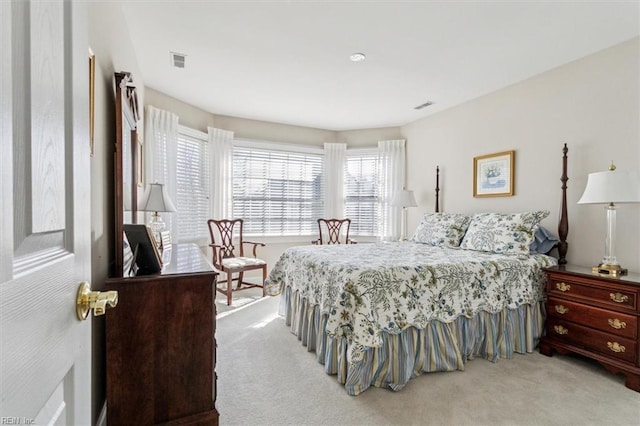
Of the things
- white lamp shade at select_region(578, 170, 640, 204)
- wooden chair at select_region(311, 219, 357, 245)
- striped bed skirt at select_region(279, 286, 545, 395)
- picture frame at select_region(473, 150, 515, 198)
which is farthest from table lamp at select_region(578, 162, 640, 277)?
wooden chair at select_region(311, 219, 357, 245)

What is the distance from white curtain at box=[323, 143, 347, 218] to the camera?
554 cm

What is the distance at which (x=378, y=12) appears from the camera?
89.4 inches

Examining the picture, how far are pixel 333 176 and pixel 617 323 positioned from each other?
4070mm

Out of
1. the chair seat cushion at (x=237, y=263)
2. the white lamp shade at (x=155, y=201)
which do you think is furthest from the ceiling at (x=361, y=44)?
the chair seat cushion at (x=237, y=263)

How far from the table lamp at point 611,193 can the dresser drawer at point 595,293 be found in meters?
0.16

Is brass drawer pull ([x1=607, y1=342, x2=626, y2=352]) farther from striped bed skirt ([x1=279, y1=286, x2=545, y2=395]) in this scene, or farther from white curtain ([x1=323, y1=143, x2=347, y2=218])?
white curtain ([x1=323, y1=143, x2=347, y2=218])

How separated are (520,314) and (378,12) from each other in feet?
8.88

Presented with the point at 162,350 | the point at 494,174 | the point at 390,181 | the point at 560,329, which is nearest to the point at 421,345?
the point at 560,329

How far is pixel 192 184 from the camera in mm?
4457

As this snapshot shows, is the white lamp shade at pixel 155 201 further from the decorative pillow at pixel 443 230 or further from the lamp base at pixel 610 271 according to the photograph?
the lamp base at pixel 610 271

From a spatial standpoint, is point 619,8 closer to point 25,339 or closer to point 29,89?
point 29,89

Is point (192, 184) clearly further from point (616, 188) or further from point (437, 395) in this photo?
point (616, 188)

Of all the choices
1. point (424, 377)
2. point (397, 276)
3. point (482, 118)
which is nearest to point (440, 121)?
point (482, 118)

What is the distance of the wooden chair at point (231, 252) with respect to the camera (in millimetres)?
4062
